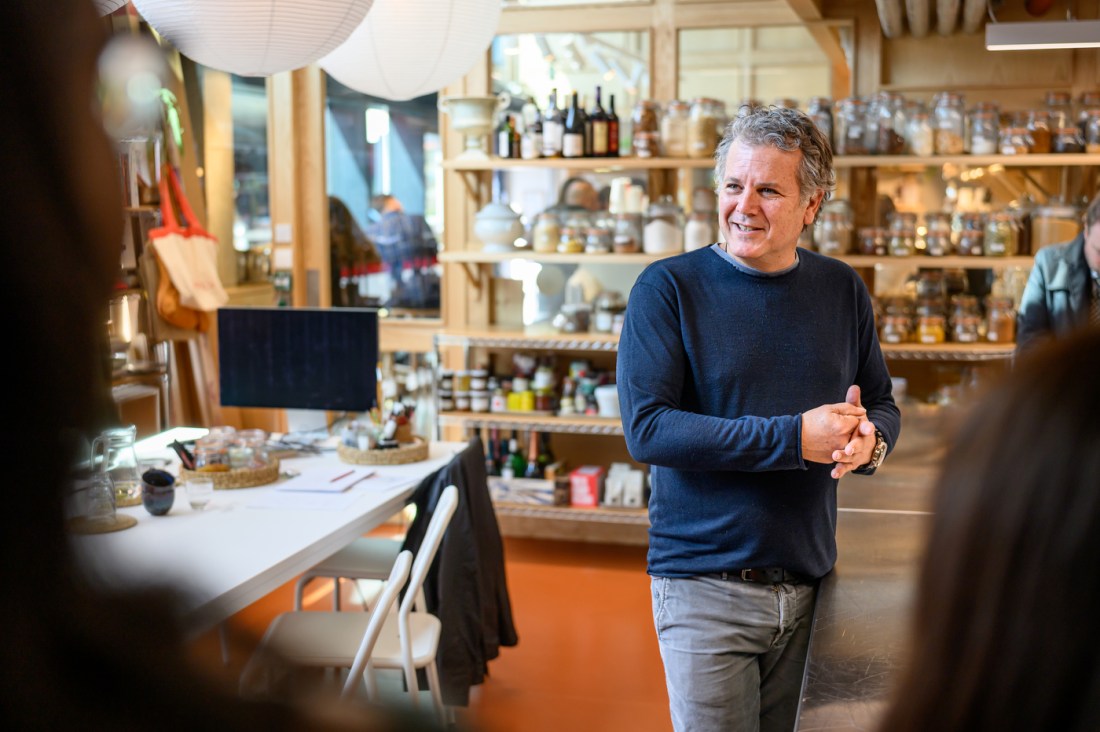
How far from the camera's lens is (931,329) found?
15.4 ft

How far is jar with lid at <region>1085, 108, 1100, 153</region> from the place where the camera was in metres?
4.50

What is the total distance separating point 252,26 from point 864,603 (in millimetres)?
1850

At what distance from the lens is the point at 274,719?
0.40m

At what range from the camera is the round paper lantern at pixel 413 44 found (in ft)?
10.8

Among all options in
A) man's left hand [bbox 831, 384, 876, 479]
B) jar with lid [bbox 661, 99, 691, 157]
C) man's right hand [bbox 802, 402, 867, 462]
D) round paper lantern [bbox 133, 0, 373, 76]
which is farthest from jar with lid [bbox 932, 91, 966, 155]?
man's right hand [bbox 802, 402, 867, 462]

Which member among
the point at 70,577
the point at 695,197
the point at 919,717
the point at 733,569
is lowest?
the point at 733,569

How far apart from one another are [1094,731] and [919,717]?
89 mm

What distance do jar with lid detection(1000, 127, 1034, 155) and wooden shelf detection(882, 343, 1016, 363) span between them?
2.57 feet

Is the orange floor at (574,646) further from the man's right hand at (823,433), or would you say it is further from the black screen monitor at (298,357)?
the man's right hand at (823,433)

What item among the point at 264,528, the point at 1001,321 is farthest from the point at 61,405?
the point at 1001,321

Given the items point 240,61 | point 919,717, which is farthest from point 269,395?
point 919,717

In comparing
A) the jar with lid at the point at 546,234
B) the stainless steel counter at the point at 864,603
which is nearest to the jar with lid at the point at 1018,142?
the jar with lid at the point at 546,234

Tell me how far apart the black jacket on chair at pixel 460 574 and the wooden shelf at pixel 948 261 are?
2112mm

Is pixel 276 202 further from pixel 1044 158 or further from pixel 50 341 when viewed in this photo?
pixel 50 341
